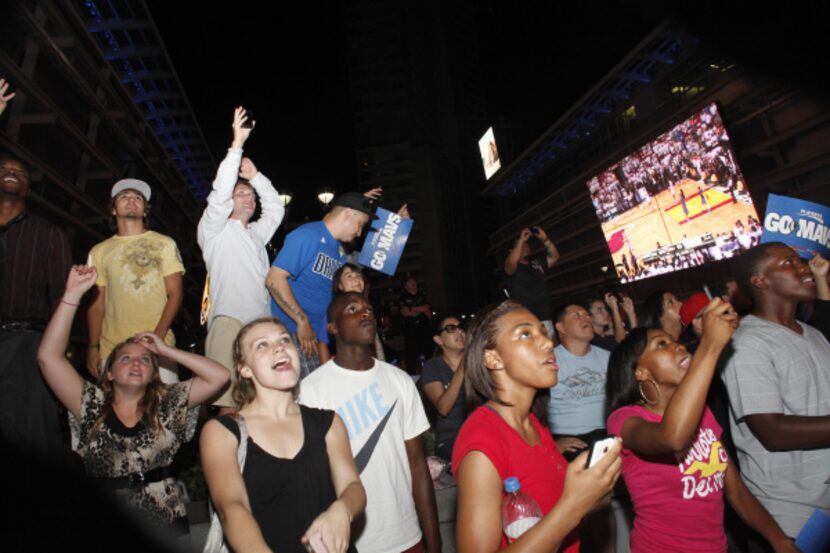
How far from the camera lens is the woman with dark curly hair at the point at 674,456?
267 cm

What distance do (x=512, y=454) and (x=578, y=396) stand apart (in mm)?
3098

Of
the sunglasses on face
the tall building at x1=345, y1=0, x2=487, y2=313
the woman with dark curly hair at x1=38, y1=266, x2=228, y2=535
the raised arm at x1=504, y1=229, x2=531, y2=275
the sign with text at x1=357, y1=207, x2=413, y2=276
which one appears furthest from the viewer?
the tall building at x1=345, y1=0, x2=487, y2=313

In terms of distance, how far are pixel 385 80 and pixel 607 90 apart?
31619 millimetres

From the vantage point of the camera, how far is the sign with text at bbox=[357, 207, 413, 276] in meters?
6.21

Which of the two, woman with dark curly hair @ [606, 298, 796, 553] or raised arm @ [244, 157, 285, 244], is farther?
raised arm @ [244, 157, 285, 244]

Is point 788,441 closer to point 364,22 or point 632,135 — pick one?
point 632,135

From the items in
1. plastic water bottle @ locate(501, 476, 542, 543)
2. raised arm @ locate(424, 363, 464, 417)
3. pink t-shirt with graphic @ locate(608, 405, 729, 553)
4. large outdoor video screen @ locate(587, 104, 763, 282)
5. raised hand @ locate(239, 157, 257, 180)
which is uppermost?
large outdoor video screen @ locate(587, 104, 763, 282)

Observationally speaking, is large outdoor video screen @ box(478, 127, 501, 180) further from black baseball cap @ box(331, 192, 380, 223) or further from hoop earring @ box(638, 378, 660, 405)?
hoop earring @ box(638, 378, 660, 405)

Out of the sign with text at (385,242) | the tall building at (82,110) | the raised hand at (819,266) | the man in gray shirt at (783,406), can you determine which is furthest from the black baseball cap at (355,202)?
the raised hand at (819,266)

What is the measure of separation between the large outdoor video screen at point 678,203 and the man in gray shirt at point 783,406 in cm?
1143

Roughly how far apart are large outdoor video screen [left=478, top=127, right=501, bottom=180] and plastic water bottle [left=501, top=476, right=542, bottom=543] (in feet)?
145

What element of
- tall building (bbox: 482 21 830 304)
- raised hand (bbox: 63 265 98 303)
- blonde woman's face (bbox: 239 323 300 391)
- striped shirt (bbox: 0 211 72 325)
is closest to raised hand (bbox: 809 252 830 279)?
blonde woman's face (bbox: 239 323 300 391)

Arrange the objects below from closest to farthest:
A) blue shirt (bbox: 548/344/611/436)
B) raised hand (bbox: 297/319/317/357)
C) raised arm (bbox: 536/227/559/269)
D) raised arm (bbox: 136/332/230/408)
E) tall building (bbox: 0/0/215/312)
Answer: raised arm (bbox: 136/332/230/408) → raised hand (bbox: 297/319/317/357) → blue shirt (bbox: 548/344/611/436) → raised arm (bbox: 536/227/559/269) → tall building (bbox: 0/0/215/312)

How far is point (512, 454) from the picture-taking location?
2490mm
